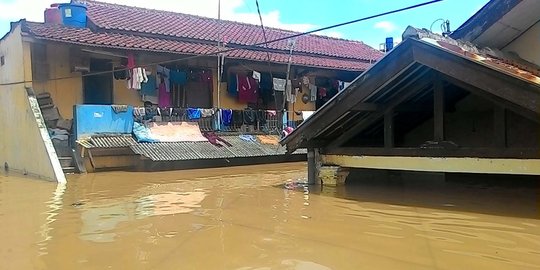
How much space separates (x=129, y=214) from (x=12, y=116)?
28.5 feet

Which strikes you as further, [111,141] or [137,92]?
[137,92]

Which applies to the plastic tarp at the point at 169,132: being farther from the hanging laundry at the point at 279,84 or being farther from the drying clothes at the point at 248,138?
the hanging laundry at the point at 279,84

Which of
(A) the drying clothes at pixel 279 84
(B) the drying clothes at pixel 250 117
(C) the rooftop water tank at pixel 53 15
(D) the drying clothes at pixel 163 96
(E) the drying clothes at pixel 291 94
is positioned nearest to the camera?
(C) the rooftop water tank at pixel 53 15

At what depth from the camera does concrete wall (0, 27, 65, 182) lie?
11.5 m

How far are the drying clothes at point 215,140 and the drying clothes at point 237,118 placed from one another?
106cm

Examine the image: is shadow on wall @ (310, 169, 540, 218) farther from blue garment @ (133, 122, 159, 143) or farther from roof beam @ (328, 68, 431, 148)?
blue garment @ (133, 122, 159, 143)

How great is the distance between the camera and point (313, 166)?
9672 millimetres

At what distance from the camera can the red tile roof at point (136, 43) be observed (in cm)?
1312

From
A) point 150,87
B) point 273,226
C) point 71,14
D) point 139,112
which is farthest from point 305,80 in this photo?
point 273,226

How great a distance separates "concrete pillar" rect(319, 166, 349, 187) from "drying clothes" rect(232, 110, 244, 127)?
7039 millimetres

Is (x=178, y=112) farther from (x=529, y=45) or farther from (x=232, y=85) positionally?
(x=529, y=45)

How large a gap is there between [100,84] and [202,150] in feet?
13.5

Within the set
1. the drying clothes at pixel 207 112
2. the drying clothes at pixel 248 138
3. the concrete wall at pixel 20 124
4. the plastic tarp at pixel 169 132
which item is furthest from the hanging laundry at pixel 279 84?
the concrete wall at pixel 20 124

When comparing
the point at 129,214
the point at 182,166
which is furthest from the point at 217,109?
the point at 129,214
